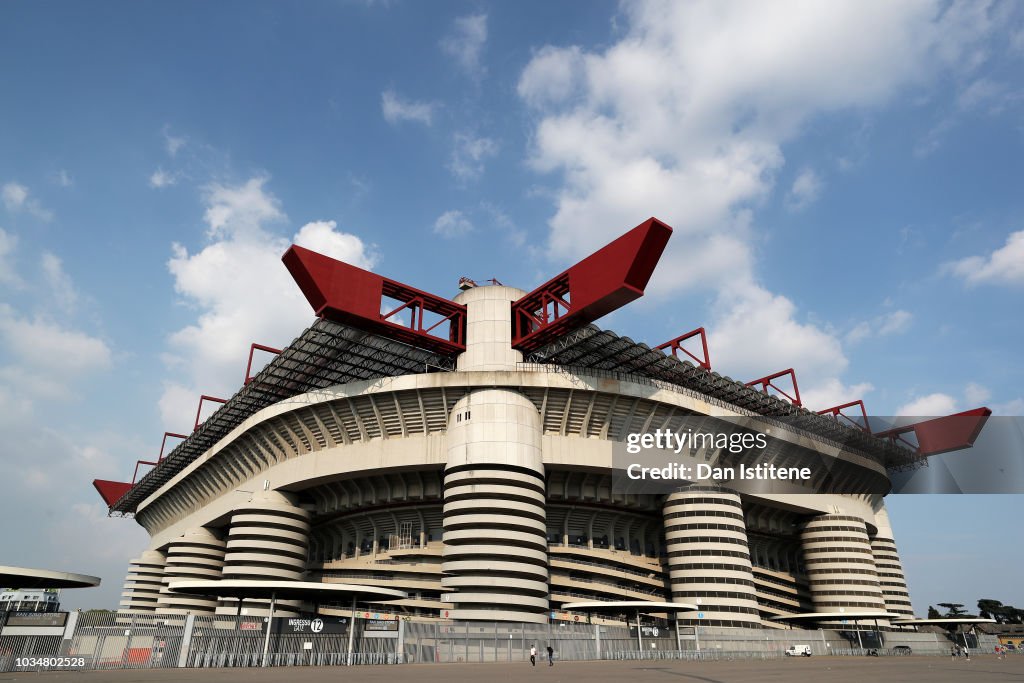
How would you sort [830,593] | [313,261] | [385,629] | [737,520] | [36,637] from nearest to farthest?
[36,637] < [385,629] < [313,261] < [737,520] < [830,593]

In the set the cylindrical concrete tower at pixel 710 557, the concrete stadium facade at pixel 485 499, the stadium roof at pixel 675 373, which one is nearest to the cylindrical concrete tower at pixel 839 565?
the concrete stadium facade at pixel 485 499

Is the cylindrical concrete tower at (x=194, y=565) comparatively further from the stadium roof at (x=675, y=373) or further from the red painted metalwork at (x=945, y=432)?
the red painted metalwork at (x=945, y=432)

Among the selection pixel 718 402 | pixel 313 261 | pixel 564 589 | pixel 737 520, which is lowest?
pixel 564 589

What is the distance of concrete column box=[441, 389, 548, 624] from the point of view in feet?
154

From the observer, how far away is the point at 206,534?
2960 inches

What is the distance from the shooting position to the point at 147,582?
93188 millimetres

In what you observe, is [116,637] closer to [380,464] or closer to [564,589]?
[380,464]

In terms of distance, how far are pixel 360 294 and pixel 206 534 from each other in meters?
43.0

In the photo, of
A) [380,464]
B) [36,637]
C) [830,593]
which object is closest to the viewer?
[36,637]

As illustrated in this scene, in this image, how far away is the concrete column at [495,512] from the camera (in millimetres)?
46844

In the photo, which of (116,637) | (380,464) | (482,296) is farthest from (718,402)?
(116,637)

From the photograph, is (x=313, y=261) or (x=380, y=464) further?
(x=380, y=464)

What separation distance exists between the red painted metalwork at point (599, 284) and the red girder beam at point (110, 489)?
93.4 metres

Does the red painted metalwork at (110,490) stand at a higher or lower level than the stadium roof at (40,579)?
higher
